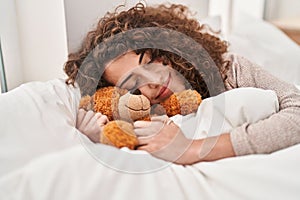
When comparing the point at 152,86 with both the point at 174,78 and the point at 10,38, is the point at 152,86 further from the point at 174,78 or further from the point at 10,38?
the point at 10,38

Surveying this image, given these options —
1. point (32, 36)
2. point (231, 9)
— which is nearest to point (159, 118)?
point (32, 36)

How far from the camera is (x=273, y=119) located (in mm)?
500

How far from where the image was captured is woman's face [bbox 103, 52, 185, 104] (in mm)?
549

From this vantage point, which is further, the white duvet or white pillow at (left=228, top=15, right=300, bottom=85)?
white pillow at (left=228, top=15, right=300, bottom=85)

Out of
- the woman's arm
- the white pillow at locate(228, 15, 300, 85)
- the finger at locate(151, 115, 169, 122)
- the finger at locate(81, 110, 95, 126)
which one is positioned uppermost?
the finger at locate(151, 115, 169, 122)

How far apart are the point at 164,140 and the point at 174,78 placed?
0.40 ft

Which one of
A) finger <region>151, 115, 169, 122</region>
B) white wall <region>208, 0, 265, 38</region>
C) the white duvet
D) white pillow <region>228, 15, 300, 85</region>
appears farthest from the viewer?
white wall <region>208, 0, 265, 38</region>

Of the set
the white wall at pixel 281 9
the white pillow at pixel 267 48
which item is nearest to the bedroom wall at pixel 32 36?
the white pillow at pixel 267 48

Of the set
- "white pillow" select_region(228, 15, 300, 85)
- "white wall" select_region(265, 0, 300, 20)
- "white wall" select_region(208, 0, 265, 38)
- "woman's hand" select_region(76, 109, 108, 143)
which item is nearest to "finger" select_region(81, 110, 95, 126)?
"woman's hand" select_region(76, 109, 108, 143)

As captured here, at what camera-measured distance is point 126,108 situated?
0.52 metres

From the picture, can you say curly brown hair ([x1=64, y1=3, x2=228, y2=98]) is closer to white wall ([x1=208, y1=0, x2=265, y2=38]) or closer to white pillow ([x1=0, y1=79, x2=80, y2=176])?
white pillow ([x1=0, y1=79, x2=80, y2=176])

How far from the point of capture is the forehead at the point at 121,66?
0.56m

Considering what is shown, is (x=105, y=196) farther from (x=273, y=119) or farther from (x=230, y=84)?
(x=230, y=84)

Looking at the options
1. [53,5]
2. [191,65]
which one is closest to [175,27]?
[191,65]
